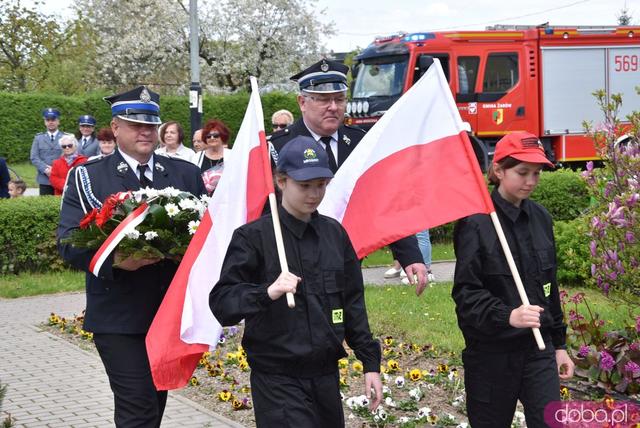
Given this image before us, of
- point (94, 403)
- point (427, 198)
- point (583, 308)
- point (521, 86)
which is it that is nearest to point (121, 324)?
point (427, 198)

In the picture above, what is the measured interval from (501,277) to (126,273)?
1.97 metres

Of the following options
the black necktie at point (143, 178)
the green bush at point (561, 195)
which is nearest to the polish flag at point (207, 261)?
the black necktie at point (143, 178)

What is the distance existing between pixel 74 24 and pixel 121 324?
35.4 m

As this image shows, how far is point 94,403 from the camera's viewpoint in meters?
7.40

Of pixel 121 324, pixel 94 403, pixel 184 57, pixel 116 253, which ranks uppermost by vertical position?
pixel 184 57

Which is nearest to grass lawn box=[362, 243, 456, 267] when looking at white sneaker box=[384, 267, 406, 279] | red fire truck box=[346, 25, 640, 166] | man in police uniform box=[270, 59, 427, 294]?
white sneaker box=[384, 267, 406, 279]

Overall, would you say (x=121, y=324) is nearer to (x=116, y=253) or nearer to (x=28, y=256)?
(x=116, y=253)

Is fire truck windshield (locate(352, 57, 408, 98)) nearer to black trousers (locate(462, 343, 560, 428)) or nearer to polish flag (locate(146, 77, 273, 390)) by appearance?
polish flag (locate(146, 77, 273, 390))

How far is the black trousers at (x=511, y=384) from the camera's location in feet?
15.0

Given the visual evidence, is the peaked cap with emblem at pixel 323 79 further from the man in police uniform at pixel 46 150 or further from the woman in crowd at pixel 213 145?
the man in police uniform at pixel 46 150

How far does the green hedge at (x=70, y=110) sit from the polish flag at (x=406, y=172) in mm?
25619

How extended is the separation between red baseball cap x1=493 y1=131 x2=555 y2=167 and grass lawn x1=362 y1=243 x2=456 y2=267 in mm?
9227

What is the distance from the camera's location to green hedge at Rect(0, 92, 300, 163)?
3178 cm

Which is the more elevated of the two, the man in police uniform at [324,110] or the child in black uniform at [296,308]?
the man in police uniform at [324,110]
